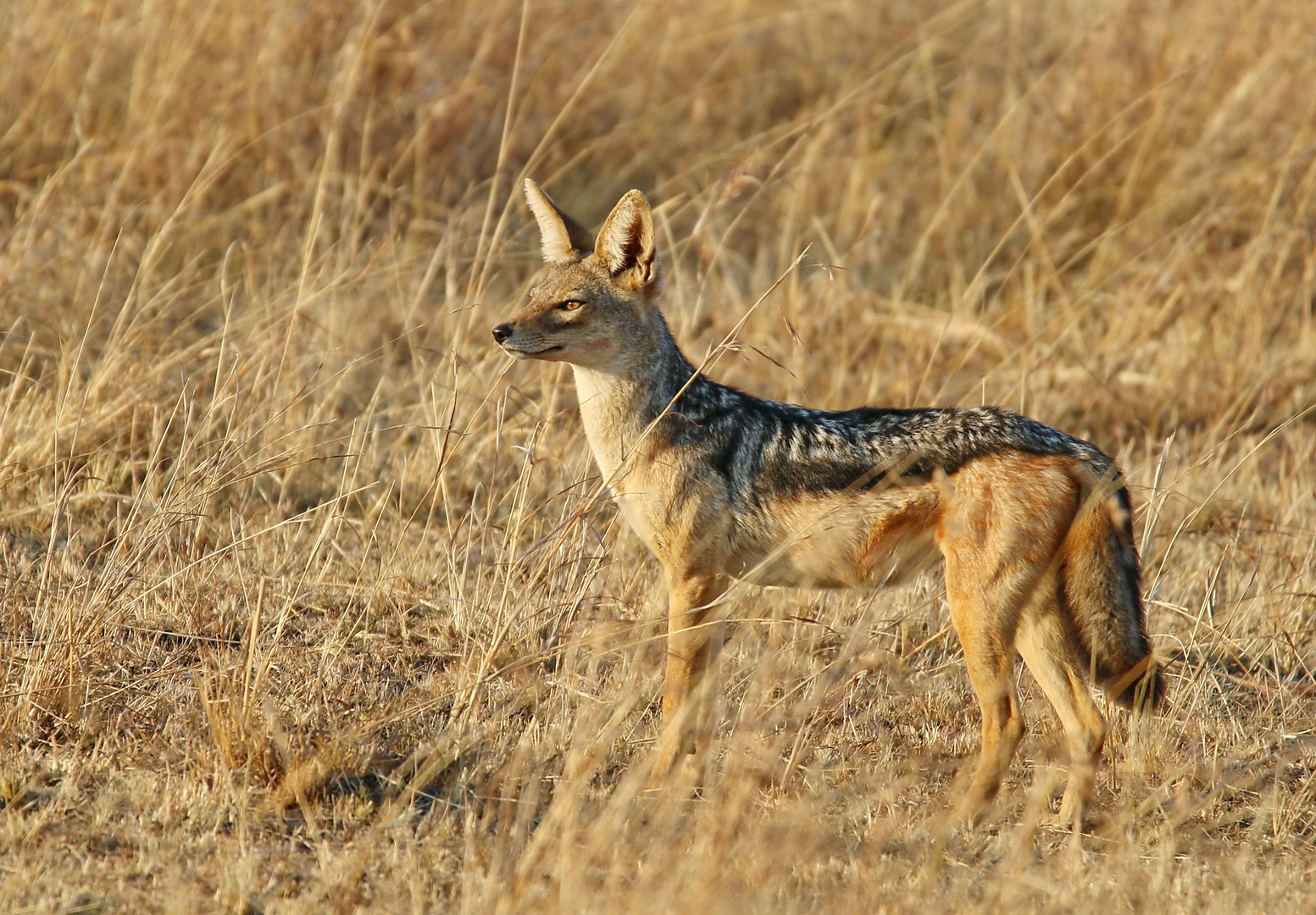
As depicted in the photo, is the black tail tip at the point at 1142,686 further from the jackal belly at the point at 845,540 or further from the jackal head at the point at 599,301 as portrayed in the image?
the jackal head at the point at 599,301

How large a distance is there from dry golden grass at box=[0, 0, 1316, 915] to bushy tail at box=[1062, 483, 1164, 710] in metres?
0.53

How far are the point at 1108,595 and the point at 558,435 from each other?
332 cm

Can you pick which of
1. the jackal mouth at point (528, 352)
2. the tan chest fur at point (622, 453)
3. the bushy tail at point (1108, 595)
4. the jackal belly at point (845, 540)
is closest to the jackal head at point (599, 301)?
the jackal mouth at point (528, 352)

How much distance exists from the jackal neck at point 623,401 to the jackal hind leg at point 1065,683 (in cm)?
162

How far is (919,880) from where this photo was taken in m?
3.99

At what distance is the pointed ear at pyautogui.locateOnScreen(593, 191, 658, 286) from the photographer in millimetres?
5105

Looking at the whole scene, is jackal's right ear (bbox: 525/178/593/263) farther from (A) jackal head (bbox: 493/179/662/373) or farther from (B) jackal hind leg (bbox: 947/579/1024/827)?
(B) jackal hind leg (bbox: 947/579/1024/827)

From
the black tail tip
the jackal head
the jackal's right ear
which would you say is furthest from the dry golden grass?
the jackal's right ear

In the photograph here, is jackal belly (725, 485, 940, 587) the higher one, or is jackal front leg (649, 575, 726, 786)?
jackal belly (725, 485, 940, 587)

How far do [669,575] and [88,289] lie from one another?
178 inches

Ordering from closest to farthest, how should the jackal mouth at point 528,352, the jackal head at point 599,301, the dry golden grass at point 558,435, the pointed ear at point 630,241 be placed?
1. the dry golden grass at point 558,435
2. the jackal mouth at point 528,352
3. the jackal head at point 599,301
4. the pointed ear at point 630,241

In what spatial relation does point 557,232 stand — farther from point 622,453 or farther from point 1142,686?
point 1142,686

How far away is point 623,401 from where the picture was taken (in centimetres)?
514

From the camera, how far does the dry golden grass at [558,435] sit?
4.12m
